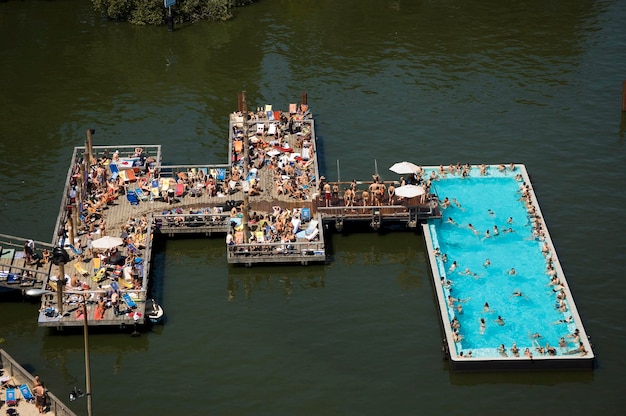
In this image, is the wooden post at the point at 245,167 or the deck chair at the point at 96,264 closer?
the deck chair at the point at 96,264

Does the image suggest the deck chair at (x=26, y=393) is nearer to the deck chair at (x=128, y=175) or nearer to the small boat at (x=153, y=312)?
the small boat at (x=153, y=312)

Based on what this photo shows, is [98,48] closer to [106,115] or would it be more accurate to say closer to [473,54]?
[106,115]

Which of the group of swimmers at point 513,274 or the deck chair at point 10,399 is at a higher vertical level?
the group of swimmers at point 513,274

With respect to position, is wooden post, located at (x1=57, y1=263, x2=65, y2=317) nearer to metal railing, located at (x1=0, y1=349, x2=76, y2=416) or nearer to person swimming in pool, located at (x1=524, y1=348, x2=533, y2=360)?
metal railing, located at (x1=0, y1=349, x2=76, y2=416)

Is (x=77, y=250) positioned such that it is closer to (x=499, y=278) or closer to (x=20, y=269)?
(x=20, y=269)

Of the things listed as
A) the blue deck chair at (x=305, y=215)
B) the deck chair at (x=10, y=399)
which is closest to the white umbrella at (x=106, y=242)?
the blue deck chair at (x=305, y=215)

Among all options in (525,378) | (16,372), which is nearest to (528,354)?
(525,378)
